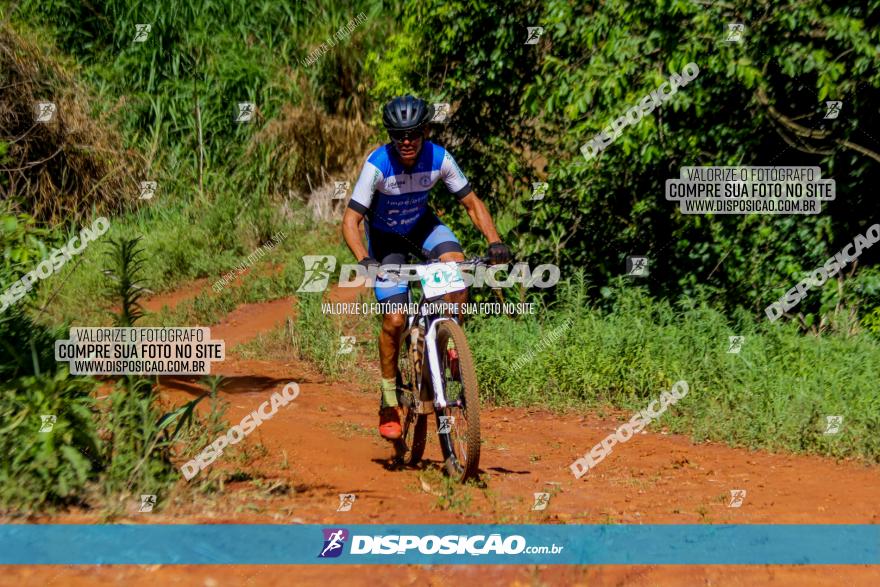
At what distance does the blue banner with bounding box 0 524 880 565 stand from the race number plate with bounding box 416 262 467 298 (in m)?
1.66

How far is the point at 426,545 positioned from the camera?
16.2 ft

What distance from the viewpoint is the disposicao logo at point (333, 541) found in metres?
4.79

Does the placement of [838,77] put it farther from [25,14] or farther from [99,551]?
[25,14]

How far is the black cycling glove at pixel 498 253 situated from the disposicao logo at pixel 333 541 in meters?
1.95

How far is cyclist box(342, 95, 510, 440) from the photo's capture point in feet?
21.4

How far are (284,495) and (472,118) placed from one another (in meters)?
6.69

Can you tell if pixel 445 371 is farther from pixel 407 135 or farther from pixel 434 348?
pixel 407 135

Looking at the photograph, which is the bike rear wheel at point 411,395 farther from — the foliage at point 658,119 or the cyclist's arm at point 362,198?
the foliage at point 658,119

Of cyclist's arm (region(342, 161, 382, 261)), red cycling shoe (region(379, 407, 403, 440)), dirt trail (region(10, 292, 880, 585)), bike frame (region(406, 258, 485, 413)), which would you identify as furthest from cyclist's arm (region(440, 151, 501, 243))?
dirt trail (region(10, 292, 880, 585))

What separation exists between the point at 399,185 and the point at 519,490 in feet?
6.76

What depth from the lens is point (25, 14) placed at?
16656mm

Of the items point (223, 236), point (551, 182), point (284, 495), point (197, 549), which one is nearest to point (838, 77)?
point (551, 182)

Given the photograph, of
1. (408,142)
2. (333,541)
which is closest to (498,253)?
(408,142)

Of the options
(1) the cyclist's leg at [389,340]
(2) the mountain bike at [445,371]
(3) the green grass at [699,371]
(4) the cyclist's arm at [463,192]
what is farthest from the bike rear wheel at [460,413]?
(3) the green grass at [699,371]
